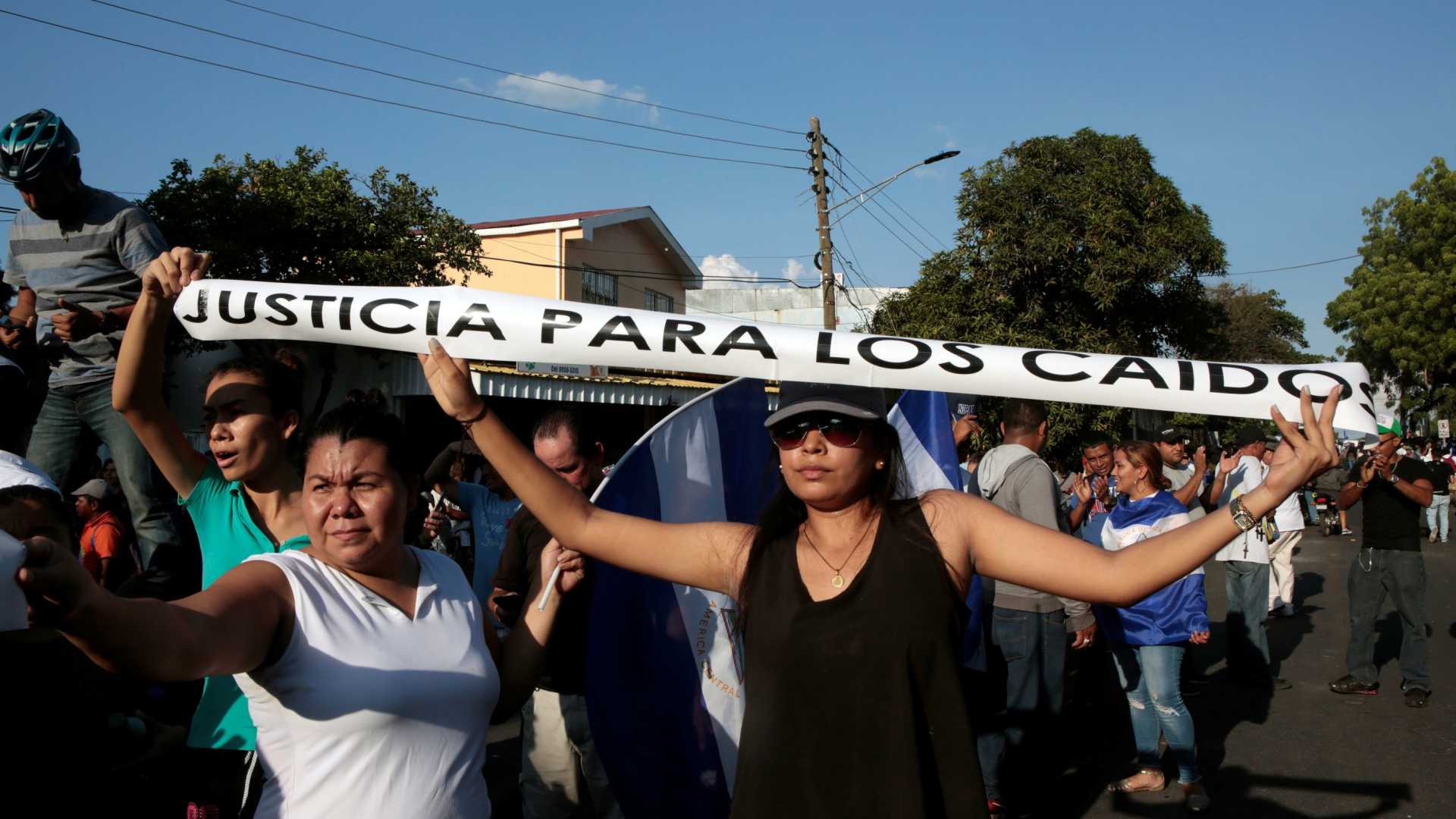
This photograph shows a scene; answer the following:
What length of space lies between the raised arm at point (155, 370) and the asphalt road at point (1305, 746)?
4.78 meters

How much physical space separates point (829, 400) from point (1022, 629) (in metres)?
3.63

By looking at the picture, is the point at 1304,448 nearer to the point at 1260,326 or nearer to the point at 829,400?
the point at 829,400

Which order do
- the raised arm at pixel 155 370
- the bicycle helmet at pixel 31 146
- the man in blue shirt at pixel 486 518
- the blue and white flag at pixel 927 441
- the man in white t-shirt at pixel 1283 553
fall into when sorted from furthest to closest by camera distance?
the man in white t-shirt at pixel 1283 553, the man in blue shirt at pixel 486 518, the blue and white flag at pixel 927 441, the bicycle helmet at pixel 31 146, the raised arm at pixel 155 370

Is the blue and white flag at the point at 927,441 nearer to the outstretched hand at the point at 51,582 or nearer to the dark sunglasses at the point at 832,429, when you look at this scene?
the dark sunglasses at the point at 832,429

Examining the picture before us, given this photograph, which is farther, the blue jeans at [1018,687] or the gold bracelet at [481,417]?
the blue jeans at [1018,687]

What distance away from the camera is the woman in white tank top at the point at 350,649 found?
179 centimetres

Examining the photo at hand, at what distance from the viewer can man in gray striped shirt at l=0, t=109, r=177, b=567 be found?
11.4 ft

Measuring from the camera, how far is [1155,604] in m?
5.38

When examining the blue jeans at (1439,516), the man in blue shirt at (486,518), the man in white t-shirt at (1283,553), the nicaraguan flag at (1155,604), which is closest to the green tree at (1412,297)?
the blue jeans at (1439,516)

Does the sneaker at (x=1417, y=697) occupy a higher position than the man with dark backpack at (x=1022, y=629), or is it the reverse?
the man with dark backpack at (x=1022, y=629)

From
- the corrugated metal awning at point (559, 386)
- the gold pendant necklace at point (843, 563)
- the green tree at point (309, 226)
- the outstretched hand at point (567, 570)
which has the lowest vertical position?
Answer: the outstretched hand at point (567, 570)

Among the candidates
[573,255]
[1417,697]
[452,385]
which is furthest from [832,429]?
[573,255]

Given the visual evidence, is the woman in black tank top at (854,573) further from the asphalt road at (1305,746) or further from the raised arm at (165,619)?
the asphalt road at (1305,746)

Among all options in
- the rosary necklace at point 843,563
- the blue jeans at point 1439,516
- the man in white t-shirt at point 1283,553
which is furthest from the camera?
the blue jeans at point 1439,516
